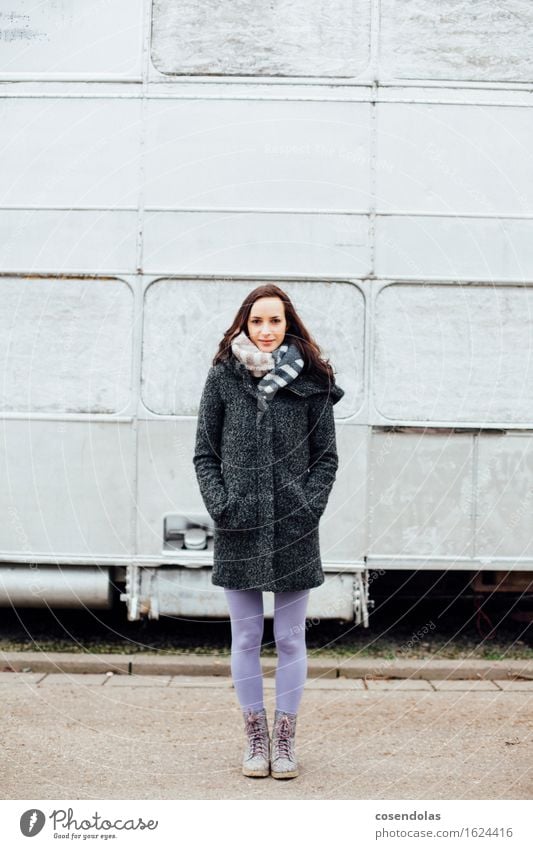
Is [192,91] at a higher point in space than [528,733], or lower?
higher

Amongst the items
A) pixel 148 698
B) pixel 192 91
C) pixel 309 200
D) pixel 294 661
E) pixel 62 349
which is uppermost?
pixel 192 91

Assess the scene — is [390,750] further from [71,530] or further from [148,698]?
[71,530]

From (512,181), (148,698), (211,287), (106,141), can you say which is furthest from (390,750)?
(106,141)

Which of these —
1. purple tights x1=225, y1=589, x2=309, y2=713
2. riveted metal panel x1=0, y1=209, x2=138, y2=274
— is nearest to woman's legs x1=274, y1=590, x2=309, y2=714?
purple tights x1=225, y1=589, x2=309, y2=713

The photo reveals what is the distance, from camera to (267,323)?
14.8ft

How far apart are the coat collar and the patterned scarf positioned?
0.09 ft

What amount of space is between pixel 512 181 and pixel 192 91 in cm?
200

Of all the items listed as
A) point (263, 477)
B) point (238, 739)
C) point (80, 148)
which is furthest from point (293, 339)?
point (80, 148)

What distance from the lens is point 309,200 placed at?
6574 millimetres

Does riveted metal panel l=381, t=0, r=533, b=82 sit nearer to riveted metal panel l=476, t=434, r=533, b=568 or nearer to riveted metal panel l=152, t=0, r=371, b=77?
riveted metal panel l=152, t=0, r=371, b=77

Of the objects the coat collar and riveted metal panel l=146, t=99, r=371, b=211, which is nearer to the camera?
the coat collar

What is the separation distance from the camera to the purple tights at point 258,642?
4.53 metres
